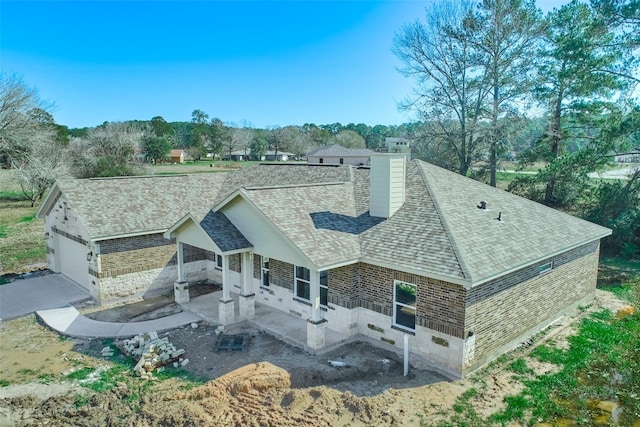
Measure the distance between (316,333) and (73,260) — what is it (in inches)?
504

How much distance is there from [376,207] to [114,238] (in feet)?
33.5

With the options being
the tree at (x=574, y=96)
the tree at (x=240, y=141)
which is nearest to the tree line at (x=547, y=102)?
the tree at (x=574, y=96)

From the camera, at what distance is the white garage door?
17969 millimetres

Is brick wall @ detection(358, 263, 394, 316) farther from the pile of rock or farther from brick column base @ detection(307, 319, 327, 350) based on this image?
the pile of rock

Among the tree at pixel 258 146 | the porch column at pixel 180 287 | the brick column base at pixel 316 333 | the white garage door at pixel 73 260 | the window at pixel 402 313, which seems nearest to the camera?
the window at pixel 402 313

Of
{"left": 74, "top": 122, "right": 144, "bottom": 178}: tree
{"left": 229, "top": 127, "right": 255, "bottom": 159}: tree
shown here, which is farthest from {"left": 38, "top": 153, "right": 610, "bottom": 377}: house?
{"left": 229, "top": 127, "right": 255, "bottom": 159}: tree

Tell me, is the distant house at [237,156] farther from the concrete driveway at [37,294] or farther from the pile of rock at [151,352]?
the pile of rock at [151,352]

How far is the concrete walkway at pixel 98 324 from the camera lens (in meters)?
13.8

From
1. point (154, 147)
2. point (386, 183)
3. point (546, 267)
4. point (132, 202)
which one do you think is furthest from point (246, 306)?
point (154, 147)

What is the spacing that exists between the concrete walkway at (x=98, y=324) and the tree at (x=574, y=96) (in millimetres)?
21239

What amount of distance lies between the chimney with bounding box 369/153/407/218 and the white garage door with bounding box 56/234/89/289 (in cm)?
1188

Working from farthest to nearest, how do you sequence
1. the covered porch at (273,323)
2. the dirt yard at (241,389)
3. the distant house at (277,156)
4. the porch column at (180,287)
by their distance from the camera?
the distant house at (277,156) < the porch column at (180,287) < the covered porch at (273,323) < the dirt yard at (241,389)

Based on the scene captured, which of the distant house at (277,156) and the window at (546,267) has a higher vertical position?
the distant house at (277,156)

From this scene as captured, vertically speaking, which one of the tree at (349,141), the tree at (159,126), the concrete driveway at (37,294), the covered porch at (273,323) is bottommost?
the concrete driveway at (37,294)
